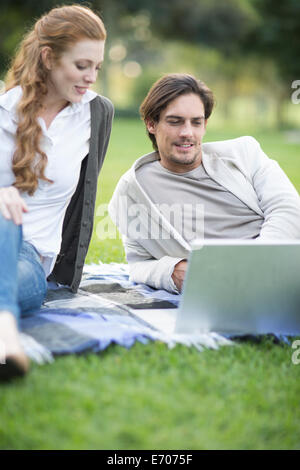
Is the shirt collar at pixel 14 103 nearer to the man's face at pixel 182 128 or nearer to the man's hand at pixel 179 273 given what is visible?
the man's face at pixel 182 128

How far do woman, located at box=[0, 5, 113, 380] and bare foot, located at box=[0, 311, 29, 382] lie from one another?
18.9 inches

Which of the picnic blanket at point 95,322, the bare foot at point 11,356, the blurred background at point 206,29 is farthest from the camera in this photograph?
the blurred background at point 206,29

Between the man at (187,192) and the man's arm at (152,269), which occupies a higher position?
the man at (187,192)

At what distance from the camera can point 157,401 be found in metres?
1.93

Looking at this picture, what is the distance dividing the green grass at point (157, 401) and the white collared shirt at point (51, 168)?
0.73 m

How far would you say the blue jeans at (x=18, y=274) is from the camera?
2.17 metres

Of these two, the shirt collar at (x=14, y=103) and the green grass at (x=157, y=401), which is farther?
the shirt collar at (x=14, y=103)

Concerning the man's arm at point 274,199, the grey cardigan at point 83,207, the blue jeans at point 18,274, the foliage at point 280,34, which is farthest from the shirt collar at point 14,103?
the foliage at point 280,34

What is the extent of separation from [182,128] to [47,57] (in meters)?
0.78

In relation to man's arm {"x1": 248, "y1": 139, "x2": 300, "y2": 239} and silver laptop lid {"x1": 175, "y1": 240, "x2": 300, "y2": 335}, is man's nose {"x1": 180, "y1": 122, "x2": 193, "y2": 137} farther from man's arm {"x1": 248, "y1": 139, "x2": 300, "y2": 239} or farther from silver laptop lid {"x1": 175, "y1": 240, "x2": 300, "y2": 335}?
silver laptop lid {"x1": 175, "y1": 240, "x2": 300, "y2": 335}

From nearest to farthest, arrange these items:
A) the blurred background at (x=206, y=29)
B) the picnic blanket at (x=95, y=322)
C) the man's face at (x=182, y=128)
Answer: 1. the picnic blanket at (x=95, y=322)
2. the man's face at (x=182, y=128)
3. the blurred background at (x=206, y=29)

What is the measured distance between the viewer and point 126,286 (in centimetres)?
336

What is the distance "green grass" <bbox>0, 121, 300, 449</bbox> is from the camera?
177 cm

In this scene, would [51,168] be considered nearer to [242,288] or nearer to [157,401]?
[242,288]
